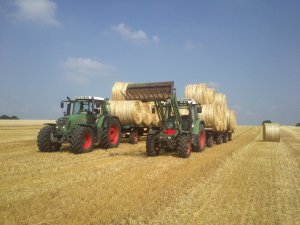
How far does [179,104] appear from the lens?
13242mm

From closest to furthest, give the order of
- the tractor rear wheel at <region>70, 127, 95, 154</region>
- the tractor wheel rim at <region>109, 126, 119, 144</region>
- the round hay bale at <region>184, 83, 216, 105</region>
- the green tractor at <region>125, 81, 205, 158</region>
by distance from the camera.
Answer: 1. the green tractor at <region>125, 81, 205, 158</region>
2. the tractor rear wheel at <region>70, 127, 95, 154</region>
3. the tractor wheel rim at <region>109, 126, 119, 144</region>
4. the round hay bale at <region>184, 83, 216, 105</region>

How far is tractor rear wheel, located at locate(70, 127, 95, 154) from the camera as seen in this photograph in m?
12.1

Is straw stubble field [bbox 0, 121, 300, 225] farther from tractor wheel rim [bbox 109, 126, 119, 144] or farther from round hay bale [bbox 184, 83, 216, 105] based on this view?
round hay bale [bbox 184, 83, 216, 105]

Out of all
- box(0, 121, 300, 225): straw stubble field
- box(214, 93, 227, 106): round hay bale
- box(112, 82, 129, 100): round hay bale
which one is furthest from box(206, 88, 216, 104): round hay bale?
box(0, 121, 300, 225): straw stubble field

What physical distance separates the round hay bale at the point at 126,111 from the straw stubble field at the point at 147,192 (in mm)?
6209

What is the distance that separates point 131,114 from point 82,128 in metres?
4.36

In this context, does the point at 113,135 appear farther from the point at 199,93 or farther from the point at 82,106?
the point at 199,93

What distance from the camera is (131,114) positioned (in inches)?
649

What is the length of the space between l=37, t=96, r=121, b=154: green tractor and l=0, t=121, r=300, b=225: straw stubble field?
6.71ft

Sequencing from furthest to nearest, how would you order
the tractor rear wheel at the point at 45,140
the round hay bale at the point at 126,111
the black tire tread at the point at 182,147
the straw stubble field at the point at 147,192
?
the round hay bale at the point at 126,111 → the tractor rear wheel at the point at 45,140 → the black tire tread at the point at 182,147 → the straw stubble field at the point at 147,192

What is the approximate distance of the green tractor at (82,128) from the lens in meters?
12.5

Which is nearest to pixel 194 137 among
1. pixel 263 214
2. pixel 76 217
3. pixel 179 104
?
pixel 179 104

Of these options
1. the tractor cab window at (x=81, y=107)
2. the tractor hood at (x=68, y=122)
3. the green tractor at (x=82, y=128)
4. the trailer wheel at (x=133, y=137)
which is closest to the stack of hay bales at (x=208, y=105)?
the trailer wheel at (x=133, y=137)

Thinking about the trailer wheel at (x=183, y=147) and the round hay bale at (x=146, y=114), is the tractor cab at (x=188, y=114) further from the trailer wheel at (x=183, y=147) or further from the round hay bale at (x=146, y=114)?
the round hay bale at (x=146, y=114)
